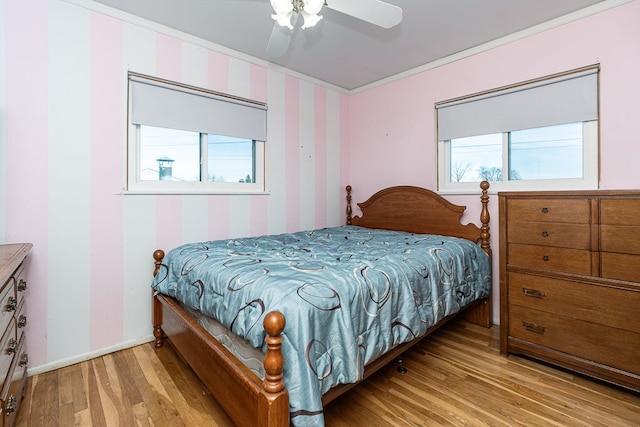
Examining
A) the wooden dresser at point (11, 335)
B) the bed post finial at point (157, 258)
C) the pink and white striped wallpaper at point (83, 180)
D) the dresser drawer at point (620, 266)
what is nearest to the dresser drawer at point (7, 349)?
the wooden dresser at point (11, 335)

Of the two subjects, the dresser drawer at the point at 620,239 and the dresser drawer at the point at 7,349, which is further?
the dresser drawer at the point at 620,239

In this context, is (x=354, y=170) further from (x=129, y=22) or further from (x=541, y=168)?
(x=129, y=22)

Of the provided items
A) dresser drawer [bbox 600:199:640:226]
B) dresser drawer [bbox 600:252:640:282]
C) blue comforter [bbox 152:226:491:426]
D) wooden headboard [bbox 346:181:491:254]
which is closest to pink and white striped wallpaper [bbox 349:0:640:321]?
wooden headboard [bbox 346:181:491:254]

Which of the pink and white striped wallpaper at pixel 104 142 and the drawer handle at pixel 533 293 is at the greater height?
the pink and white striped wallpaper at pixel 104 142

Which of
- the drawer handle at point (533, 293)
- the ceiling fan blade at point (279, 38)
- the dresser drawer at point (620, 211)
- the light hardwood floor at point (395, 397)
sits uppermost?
the ceiling fan blade at point (279, 38)

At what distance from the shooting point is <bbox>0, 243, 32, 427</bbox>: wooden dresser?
1247 millimetres

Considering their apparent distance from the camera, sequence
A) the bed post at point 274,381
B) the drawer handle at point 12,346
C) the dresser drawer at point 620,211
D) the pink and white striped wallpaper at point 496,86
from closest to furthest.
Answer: the bed post at point 274,381, the drawer handle at point 12,346, the dresser drawer at point 620,211, the pink and white striped wallpaper at point 496,86

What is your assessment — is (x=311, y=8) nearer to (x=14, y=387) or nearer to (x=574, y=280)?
(x=574, y=280)

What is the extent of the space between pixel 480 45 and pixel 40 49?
3.31 m

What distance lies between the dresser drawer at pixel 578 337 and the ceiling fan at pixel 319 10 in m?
2.02

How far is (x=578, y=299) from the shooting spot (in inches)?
73.8

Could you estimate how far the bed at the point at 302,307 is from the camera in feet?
3.78

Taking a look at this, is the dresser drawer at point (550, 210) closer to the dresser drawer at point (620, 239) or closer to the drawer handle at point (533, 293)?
the dresser drawer at point (620, 239)

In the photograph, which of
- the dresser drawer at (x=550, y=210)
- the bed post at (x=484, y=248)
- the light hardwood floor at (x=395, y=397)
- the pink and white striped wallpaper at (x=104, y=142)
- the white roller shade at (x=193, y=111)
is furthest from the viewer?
the bed post at (x=484, y=248)
